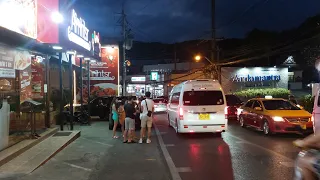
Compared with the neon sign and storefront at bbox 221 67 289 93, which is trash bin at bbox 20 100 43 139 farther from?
the neon sign

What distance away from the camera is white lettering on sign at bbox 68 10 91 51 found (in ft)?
41.7

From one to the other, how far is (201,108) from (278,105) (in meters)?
4.04

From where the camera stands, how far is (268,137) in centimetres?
1308

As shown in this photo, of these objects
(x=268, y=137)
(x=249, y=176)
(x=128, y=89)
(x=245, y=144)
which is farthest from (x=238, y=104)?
(x=128, y=89)

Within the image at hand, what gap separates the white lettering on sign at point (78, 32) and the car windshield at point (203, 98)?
4734mm

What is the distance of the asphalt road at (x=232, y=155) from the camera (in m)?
7.48

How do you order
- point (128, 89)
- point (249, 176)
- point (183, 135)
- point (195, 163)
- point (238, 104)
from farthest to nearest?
1. point (128, 89)
2. point (238, 104)
3. point (183, 135)
4. point (195, 163)
5. point (249, 176)

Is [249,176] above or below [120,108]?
below

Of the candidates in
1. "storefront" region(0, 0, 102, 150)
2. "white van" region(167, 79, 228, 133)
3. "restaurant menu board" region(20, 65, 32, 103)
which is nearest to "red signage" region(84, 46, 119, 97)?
"storefront" region(0, 0, 102, 150)

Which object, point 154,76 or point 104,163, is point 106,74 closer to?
point 104,163

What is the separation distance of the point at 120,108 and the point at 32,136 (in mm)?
3616

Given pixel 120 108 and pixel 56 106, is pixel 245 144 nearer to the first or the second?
pixel 120 108

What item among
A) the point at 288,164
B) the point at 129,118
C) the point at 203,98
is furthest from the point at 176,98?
the point at 288,164

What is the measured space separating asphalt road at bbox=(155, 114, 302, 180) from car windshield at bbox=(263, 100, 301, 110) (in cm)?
126
